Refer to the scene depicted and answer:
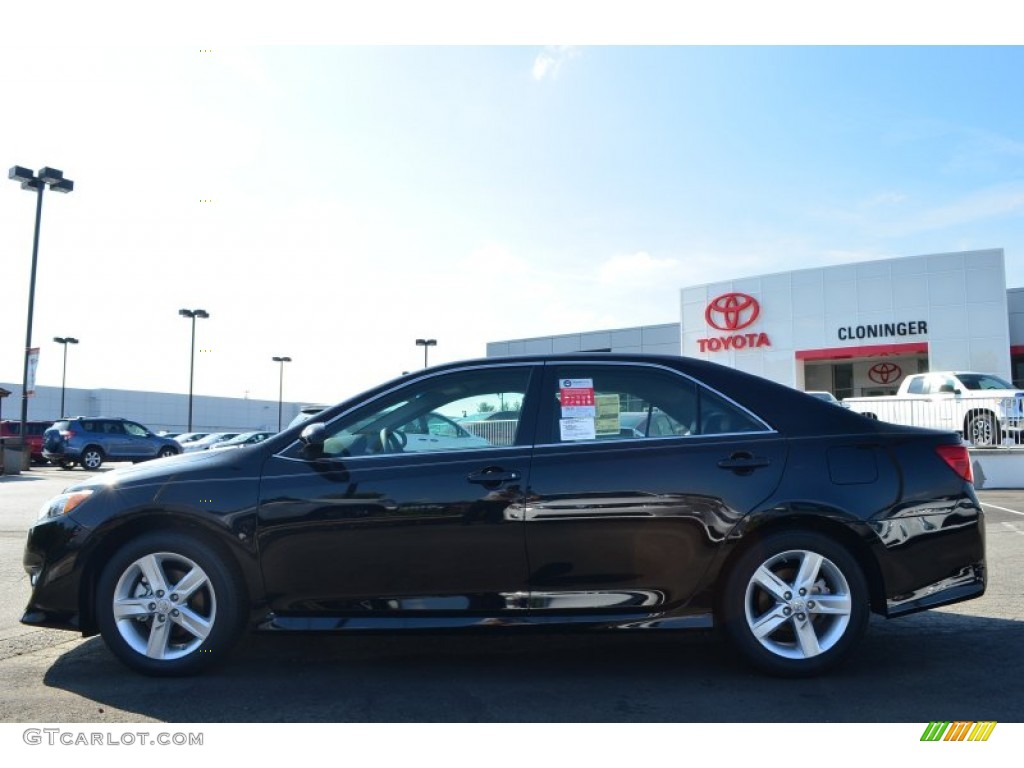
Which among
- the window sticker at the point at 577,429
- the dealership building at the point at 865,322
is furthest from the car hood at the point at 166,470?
the dealership building at the point at 865,322

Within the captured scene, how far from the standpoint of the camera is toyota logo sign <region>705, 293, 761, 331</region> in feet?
112

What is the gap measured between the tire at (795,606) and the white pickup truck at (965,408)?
13294mm

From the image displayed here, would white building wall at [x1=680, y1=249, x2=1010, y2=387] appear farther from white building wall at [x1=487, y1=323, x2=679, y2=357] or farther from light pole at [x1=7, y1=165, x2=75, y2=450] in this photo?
light pole at [x1=7, y1=165, x2=75, y2=450]

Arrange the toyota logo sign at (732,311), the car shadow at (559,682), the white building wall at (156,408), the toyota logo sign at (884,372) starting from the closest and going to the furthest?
1. the car shadow at (559,682)
2. the toyota logo sign at (732,311)
3. the toyota logo sign at (884,372)
4. the white building wall at (156,408)

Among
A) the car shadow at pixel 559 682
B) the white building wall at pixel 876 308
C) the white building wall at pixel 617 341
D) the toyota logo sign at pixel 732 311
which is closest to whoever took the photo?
the car shadow at pixel 559 682

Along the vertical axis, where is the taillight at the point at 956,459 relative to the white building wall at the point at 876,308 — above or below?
below

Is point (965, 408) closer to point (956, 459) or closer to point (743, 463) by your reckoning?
point (956, 459)

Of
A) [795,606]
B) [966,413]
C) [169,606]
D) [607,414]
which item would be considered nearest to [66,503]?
[169,606]

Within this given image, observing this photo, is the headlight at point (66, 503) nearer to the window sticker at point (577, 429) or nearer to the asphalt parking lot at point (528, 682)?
the asphalt parking lot at point (528, 682)

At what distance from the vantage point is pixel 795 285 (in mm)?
33125

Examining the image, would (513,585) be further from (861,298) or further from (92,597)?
(861,298)

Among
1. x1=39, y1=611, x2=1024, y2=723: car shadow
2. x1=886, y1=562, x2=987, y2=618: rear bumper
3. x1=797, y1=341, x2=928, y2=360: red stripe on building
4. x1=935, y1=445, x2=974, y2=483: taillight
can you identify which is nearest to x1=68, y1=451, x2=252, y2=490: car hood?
x1=39, y1=611, x2=1024, y2=723: car shadow
